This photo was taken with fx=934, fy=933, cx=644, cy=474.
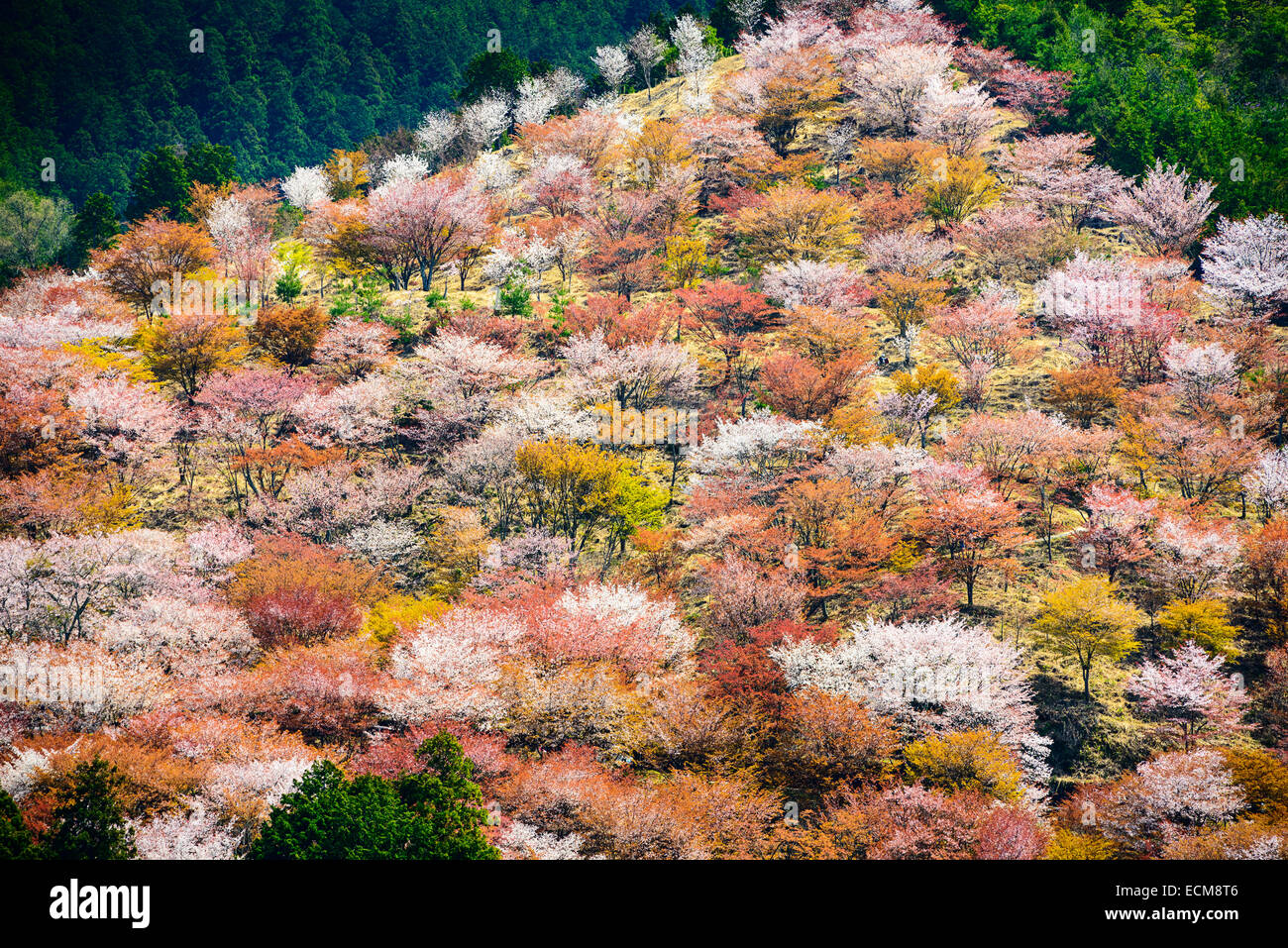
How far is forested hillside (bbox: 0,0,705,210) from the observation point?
102 m

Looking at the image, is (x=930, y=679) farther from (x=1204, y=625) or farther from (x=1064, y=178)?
(x=1064, y=178)

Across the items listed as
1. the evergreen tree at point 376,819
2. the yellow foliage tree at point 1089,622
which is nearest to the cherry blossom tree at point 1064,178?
the yellow foliage tree at point 1089,622

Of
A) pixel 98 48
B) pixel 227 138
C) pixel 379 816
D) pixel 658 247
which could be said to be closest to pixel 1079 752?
pixel 379 816

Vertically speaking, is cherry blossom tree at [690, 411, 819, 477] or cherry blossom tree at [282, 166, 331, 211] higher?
cherry blossom tree at [282, 166, 331, 211]

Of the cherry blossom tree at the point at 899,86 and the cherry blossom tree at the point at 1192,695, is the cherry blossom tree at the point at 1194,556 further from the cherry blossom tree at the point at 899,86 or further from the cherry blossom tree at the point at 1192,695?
the cherry blossom tree at the point at 899,86

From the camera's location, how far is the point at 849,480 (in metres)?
32.9

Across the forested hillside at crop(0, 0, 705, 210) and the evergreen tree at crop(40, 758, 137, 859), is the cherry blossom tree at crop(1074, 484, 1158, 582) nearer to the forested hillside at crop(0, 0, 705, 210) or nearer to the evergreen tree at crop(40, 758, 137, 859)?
the evergreen tree at crop(40, 758, 137, 859)

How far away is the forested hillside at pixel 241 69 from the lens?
334 ft

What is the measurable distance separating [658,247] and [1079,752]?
3354 centimetres

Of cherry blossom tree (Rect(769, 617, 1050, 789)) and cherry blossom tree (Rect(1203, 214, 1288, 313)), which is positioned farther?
cherry blossom tree (Rect(1203, 214, 1288, 313))

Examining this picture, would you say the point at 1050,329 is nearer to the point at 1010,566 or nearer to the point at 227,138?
the point at 1010,566

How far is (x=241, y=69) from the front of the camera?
116875 millimetres

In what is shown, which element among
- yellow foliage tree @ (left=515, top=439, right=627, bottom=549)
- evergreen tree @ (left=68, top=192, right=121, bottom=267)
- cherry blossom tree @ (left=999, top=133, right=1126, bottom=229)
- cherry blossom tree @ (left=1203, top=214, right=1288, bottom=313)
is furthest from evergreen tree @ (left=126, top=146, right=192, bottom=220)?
Answer: cherry blossom tree @ (left=1203, top=214, right=1288, bottom=313)

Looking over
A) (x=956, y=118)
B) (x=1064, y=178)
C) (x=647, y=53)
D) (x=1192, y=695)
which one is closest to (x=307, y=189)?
(x=647, y=53)
